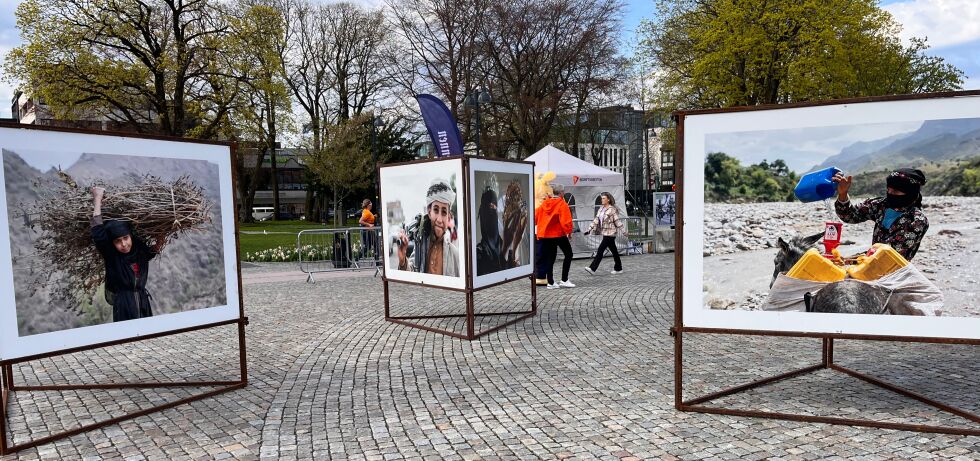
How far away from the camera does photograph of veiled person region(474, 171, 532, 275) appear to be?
7805mm

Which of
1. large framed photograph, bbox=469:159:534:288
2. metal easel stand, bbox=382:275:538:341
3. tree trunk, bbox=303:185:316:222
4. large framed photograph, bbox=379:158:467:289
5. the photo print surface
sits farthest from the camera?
tree trunk, bbox=303:185:316:222

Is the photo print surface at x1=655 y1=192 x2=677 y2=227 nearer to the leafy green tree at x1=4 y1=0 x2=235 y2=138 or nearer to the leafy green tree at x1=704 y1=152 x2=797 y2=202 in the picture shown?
the leafy green tree at x1=704 y1=152 x2=797 y2=202

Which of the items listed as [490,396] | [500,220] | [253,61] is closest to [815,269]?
[490,396]

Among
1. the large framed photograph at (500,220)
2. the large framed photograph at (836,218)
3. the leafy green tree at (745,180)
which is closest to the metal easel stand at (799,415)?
the large framed photograph at (836,218)

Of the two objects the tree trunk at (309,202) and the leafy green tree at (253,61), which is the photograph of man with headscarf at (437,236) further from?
the tree trunk at (309,202)

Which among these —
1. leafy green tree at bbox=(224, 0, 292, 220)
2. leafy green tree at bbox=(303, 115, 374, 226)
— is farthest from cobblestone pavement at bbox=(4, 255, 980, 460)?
leafy green tree at bbox=(303, 115, 374, 226)

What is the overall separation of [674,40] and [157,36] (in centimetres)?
2262

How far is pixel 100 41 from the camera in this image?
2483 centimetres

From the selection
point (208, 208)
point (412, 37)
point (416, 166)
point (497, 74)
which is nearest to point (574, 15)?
point (497, 74)

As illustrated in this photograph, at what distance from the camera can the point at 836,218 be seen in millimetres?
4391

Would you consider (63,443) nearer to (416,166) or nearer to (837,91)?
(416,166)

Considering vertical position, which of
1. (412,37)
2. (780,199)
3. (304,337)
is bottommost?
(304,337)

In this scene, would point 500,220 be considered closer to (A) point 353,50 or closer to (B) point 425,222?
(B) point 425,222

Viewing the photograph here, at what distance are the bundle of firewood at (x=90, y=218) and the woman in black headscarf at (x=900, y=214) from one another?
5009 millimetres
